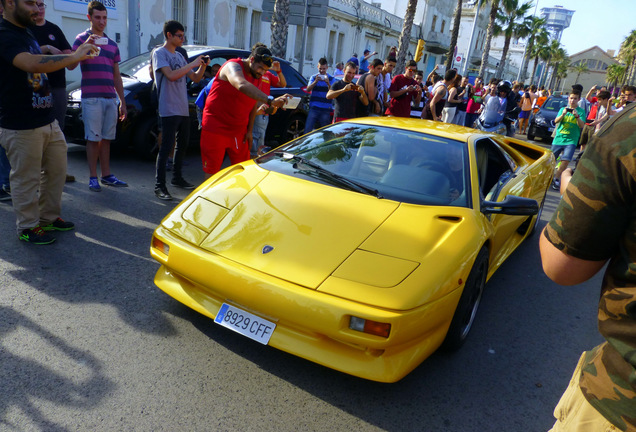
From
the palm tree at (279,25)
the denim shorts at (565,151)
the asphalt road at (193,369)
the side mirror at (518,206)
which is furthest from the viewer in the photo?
the palm tree at (279,25)

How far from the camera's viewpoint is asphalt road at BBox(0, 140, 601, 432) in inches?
85.1

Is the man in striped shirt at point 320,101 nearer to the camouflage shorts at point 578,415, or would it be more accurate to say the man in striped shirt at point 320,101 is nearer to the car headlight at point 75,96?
the car headlight at point 75,96

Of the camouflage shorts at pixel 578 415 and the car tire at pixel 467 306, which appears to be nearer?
the camouflage shorts at pixel 578 415

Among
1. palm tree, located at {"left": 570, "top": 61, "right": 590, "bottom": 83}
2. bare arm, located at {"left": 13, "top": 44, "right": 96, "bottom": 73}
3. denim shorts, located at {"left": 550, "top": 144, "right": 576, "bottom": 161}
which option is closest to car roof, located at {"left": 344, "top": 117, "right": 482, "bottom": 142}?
bare arm, located at {"left": 13, "top": 44, "right": 96, "bottom": 73}

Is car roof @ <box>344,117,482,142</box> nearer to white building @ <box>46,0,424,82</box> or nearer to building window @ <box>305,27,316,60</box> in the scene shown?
white building @ <box>46,0,424,82</box>

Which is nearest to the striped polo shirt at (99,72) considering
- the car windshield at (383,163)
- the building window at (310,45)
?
the car windshield at (383,163)

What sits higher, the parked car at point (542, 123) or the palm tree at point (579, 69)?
the palm tree at point (579, 69)

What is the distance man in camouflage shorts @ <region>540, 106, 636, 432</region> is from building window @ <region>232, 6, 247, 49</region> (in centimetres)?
1904

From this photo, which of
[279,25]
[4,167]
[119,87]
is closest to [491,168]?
[119,87]

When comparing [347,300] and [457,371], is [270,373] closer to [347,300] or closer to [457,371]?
[347,300]

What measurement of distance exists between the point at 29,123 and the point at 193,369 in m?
2.39

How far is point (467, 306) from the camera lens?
272 cm

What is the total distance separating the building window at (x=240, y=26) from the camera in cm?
1862

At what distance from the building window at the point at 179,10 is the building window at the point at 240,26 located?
9.07ft
